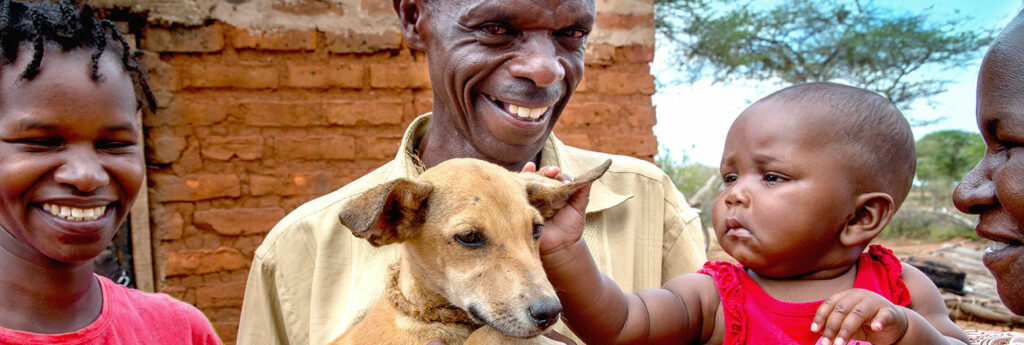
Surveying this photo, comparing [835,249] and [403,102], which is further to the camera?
[403,102]

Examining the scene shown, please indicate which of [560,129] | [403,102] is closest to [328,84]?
[403,102]

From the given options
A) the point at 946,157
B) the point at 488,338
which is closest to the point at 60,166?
the point at 488,338

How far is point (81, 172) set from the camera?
8.00 ft

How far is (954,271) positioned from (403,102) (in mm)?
7098

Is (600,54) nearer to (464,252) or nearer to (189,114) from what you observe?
(189,114)

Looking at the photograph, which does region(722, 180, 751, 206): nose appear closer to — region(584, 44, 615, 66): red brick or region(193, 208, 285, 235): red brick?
region(584, 44, 615, 66): red brick

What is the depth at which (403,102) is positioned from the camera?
6.09 m

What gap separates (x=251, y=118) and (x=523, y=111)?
352 cm

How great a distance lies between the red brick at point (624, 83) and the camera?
6336mm

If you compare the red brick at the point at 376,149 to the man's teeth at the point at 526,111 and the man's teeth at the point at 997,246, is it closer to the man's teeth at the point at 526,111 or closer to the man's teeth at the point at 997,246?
the man's teeth at the point at 526,111

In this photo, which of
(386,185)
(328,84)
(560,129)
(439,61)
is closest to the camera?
(386,185)

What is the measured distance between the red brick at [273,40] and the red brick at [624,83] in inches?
91.3

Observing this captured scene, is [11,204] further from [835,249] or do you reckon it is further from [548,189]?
[835,249]

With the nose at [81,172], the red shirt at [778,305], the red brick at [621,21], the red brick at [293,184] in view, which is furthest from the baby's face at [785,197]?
the red brick at [293,184]
